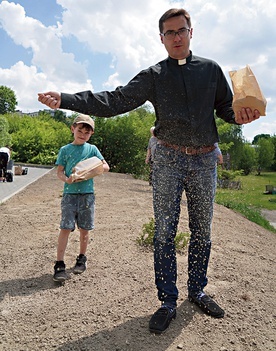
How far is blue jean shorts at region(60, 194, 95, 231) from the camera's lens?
3629 mm

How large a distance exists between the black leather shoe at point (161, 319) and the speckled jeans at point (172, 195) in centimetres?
6

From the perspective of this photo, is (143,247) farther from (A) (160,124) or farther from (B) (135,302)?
(A) (160,124)

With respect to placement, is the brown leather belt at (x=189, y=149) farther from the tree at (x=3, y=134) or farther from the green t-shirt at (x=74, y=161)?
the tree at (x=3, y=134)

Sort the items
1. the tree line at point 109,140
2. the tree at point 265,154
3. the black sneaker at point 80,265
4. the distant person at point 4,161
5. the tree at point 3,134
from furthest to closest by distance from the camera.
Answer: the tree at point 265,154
the tree at point 3,134
the tree line at point 109,140
the distant person at point 4,161
the black sneaker at point 80,265

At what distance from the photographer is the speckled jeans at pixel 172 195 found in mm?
2705

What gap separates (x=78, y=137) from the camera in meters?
3.76

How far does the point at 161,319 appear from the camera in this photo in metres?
2.69

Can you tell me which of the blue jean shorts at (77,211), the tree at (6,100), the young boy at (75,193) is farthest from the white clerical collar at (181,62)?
the tree at (6,100)

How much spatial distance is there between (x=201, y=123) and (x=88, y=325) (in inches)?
67.5

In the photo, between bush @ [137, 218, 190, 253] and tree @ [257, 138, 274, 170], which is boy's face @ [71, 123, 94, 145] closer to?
bush @ [137, 218, 190, 253]

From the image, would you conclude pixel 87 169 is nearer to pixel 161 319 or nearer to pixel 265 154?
pixel 161 319

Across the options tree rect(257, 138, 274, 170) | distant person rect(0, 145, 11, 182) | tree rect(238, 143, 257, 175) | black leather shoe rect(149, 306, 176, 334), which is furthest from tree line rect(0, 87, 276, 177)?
tree rect(257, 138, 274, 170)

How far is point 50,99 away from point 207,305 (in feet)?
6.47

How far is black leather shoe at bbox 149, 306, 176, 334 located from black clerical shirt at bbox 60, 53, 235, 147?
1.23 m
